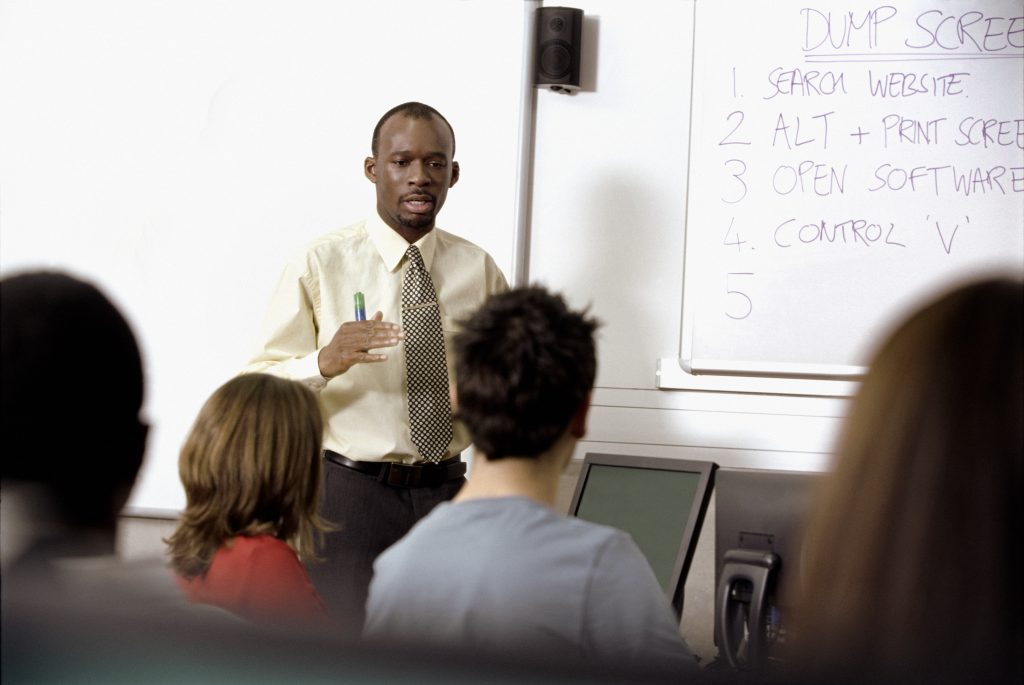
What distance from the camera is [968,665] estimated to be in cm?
29

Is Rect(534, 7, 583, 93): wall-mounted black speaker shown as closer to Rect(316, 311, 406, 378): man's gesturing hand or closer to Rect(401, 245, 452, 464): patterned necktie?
Rect(401, 245, 452, 464): patterned necktie

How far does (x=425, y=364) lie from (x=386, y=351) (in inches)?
3.6

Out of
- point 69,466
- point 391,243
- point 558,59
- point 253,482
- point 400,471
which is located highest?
point 558,59

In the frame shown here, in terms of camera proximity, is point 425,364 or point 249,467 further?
point 425,364

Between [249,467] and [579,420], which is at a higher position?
[579,420]

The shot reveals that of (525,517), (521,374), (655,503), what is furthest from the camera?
(655,503)

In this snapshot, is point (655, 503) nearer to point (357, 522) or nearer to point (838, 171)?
point (357, 522)

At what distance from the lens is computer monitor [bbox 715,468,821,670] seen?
141 cm

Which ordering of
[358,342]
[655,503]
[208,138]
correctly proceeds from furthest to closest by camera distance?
1. [208,138]
2. [655,503]
3. [358,342]

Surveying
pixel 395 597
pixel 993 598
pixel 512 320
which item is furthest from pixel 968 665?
pixel 512 320

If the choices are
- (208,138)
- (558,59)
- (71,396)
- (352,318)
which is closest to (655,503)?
(352,318)

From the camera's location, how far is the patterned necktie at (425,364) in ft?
7.54

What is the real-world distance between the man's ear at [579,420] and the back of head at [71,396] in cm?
78

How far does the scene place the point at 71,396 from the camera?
1.36 ft
